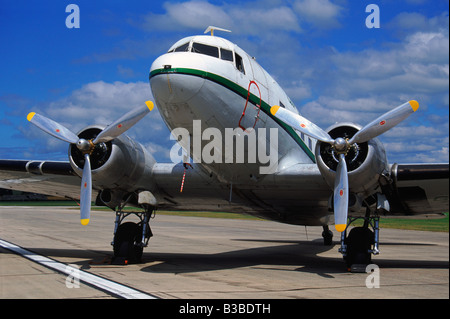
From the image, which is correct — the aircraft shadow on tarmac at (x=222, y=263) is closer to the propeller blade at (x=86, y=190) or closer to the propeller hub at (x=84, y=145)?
the propeller blade at (x=86, y=190)

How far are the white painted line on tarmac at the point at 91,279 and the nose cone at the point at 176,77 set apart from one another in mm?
3672

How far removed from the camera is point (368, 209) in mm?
12102

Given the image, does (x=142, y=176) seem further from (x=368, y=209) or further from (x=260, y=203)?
(x=368, y=209)

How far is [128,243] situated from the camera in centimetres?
1270

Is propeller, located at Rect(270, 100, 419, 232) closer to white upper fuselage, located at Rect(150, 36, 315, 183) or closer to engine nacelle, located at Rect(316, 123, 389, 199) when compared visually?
engine nacelle, located at Rect(316, 123, 389, 199)

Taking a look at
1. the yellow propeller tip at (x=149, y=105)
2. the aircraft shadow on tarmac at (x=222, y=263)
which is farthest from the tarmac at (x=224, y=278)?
the yellow propeller tip at (x=149, y=105)

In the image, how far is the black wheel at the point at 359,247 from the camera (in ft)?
37.9

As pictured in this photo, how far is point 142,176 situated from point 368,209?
5.81 m

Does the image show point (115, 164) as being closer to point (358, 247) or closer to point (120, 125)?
point (120, 125)

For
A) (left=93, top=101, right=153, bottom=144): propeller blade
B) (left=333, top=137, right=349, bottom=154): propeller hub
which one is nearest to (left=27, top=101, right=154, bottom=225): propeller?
(left=93, top=101, right=153, bottom=144): propeller blade

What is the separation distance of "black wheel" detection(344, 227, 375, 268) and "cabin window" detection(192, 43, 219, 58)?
5335mm
